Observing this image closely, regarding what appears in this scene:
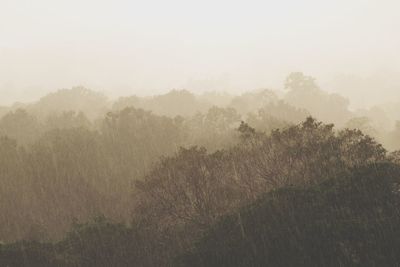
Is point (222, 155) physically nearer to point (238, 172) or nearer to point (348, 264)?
point (238, 172)

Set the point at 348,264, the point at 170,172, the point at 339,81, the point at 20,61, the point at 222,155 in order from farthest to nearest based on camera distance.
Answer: the point at 20,61, the point at 339,81, the point at 222,155, the point at 170,172, the point at 348,264

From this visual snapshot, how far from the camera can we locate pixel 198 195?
71.2 ft

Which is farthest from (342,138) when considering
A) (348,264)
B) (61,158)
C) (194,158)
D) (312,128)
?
(61,158)

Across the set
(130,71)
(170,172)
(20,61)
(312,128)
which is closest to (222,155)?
(170,172)

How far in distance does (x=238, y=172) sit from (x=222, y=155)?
5.17ft

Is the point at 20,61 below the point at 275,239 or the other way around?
the other way around

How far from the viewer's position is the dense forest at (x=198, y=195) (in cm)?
1406

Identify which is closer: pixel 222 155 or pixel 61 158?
pixel 222 155

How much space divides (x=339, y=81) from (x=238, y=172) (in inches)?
3405

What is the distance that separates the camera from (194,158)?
23.2 m

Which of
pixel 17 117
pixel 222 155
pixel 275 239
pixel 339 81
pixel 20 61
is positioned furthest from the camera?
pixel 20 61

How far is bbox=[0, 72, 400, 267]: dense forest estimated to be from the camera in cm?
1406

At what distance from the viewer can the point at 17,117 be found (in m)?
43.7

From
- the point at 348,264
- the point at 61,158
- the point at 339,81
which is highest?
the point at 339,81
